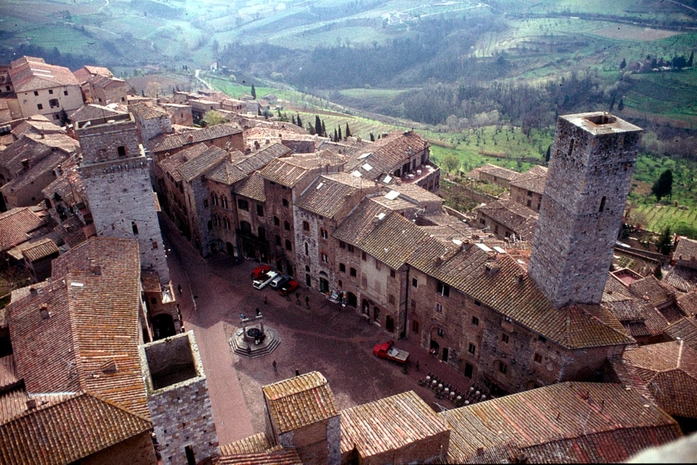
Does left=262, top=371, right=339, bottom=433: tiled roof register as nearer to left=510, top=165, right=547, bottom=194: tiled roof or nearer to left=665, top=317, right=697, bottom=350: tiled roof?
left=665, top=317, right=697, bottom=350: tiled roof

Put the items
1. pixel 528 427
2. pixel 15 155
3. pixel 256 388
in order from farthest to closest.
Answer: pixel 15 155 → pixel 256 388 → pixel 528 427

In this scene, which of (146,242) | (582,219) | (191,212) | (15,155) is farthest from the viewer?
(15,155)

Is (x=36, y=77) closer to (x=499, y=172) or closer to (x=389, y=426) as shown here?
(x=499, y=172)

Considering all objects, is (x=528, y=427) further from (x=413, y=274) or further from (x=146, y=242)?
(x=146, y=242)

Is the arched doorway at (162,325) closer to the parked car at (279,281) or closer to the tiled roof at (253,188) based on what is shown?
the parked car at (279,281)

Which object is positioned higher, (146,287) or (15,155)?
(15,155)

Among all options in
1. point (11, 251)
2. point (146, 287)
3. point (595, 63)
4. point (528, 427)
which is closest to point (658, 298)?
point (528, 427)

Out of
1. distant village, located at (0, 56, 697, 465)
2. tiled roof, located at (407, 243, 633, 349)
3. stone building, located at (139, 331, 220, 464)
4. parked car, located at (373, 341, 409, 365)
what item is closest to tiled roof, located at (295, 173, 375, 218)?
distant village, located at (0, 56, 697, 465)

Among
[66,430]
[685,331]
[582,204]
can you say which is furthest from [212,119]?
[685,331]

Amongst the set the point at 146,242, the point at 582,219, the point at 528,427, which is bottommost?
the point at 528,427
